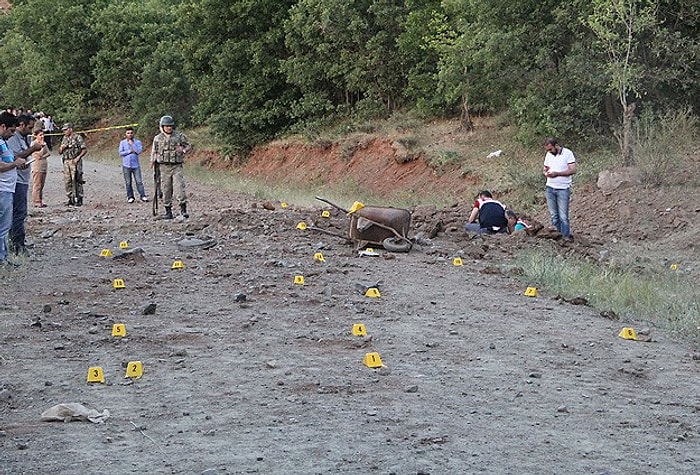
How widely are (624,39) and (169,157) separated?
34.9 feet

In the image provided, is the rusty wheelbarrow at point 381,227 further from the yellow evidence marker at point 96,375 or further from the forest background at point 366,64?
the forest background at point 366,64

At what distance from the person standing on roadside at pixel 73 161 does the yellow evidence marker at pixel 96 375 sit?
15.4m

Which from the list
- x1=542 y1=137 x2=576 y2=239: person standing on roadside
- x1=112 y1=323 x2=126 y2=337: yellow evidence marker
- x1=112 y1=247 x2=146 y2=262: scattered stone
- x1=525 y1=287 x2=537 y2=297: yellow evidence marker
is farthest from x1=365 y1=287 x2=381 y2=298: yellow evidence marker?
x1=542 y1=137 x2=576 y2=239: person standing on roadside

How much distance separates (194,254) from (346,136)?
65.3 ft

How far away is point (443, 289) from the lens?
11.7 m

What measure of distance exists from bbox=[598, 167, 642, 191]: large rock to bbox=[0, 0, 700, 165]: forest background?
66cm

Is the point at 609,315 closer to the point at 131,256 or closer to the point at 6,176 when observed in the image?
the point at 131,256

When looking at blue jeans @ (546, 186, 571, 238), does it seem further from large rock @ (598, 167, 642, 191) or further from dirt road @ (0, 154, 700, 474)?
large rock @ (598, 167, 642, 191)

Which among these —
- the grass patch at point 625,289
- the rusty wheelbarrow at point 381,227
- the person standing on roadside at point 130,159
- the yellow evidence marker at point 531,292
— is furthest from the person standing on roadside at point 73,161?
the yellow evidence marker at point 531,292

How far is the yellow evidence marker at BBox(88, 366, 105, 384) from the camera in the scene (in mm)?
7414

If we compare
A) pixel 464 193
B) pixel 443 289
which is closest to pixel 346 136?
A: pixel 464 193

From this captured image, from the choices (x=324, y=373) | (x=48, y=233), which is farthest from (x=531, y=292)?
(x=48, y=233)

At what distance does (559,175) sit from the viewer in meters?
15.8

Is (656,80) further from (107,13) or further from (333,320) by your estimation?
(107,13)
